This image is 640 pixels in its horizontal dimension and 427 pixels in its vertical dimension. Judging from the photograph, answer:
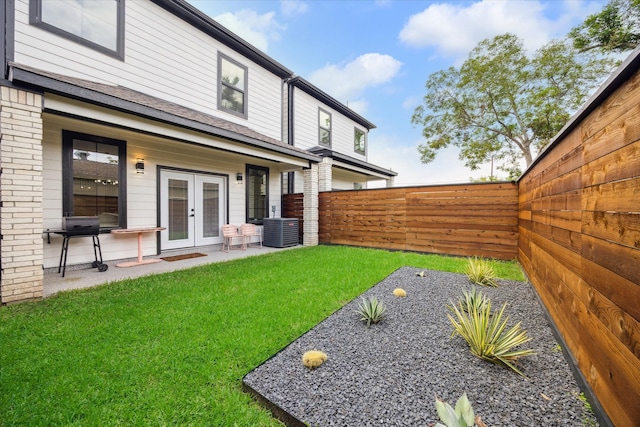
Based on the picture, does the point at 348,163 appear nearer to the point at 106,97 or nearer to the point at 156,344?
the point at 106,97

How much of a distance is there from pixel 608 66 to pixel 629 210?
55.9 ft

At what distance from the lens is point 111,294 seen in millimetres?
3736

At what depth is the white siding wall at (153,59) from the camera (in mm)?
4598

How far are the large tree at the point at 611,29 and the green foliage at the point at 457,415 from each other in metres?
16.0

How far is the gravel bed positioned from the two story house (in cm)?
410

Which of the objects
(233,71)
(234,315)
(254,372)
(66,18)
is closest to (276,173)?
(233,71)

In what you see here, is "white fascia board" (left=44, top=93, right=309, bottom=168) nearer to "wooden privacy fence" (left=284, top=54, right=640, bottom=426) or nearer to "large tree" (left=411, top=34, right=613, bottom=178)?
"wooden privacy fence" (left=284, top=54, right=640, bottom=426)

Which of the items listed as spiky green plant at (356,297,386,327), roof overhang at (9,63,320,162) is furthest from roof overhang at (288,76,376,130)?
spiky green plant at (356,297,386,327)

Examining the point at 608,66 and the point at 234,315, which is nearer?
the point at 234,315

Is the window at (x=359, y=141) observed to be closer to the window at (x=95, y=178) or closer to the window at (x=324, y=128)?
the window at (x=324, y=128)

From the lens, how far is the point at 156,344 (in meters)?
2.37

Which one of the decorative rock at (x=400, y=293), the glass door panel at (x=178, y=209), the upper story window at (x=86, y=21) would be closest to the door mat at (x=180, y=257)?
the glass door panel at (x=178, y=209)

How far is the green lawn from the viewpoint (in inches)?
64.1

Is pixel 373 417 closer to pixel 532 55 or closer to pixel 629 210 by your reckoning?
pixel 629 210
